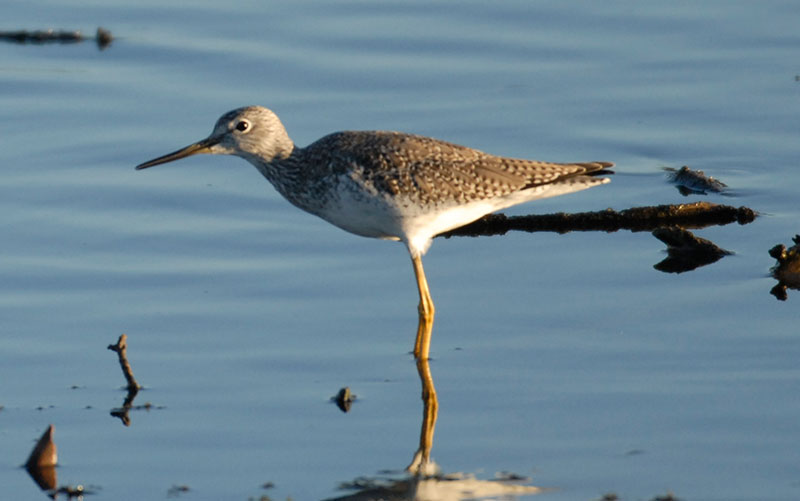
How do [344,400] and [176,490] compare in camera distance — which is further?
[344,400]

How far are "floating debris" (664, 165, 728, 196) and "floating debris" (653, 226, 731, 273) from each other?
1311 millimetres

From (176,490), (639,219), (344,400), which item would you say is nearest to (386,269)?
(639,219)

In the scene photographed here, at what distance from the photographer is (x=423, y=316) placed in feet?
30.2

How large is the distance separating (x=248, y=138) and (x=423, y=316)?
1815mm

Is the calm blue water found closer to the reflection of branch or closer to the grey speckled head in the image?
the reflection of branch

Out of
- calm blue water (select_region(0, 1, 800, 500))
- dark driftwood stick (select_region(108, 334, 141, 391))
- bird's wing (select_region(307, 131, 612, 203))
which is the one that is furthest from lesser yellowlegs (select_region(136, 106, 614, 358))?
dark driftwood stick (select_region(108, 334, 141, 391))

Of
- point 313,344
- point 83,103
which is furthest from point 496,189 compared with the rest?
point 83,103

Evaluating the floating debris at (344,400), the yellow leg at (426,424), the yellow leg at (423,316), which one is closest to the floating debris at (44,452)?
the floating debris at (344,400)

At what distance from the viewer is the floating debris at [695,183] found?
11.4 meters

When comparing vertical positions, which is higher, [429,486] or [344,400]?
[344,400]

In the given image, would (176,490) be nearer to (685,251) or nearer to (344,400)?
(344,400)

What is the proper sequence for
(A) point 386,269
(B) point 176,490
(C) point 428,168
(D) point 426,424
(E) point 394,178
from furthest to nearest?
(A) point 386,269 < (C) point 428,168 < (E) point 394,178 < (D) point 426,424 < (B) point 176,490

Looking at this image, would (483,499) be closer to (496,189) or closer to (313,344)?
(313,344)

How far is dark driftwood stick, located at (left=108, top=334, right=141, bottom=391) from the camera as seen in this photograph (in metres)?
8.01
